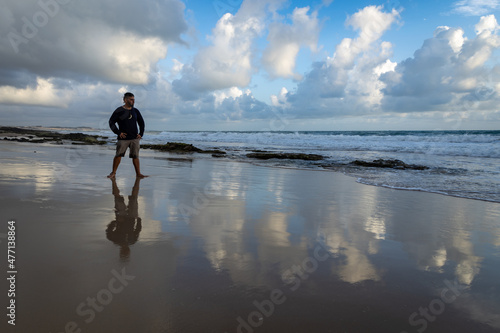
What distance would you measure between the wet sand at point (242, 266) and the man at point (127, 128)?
2.43 m

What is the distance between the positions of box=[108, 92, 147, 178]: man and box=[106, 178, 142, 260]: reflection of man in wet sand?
261 cm

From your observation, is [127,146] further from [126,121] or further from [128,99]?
[128,99]

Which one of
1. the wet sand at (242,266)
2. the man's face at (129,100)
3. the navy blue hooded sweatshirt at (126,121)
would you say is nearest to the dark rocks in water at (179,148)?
the navy blue hooded sweatshirt at (126,121)

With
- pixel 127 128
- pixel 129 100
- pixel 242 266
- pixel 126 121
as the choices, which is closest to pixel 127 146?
pixel 127 128

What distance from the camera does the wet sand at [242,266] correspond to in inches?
72.9

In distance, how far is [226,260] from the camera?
262 centimetres

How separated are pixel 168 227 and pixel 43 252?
1.22 meters

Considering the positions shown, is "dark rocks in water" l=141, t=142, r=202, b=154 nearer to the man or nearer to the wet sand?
the man

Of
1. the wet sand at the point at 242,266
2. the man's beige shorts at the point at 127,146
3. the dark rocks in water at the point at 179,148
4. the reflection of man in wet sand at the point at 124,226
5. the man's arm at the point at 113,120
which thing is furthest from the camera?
the dark rocks in water at the point at 179,148

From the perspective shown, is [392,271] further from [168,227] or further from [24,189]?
[24,189]

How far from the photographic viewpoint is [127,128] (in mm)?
7387

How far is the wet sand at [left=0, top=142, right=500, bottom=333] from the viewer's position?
72.9 inches

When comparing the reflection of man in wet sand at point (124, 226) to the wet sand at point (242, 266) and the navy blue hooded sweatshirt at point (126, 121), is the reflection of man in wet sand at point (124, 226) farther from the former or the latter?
the navy blue hooded sweatshirt at point (126, 121)

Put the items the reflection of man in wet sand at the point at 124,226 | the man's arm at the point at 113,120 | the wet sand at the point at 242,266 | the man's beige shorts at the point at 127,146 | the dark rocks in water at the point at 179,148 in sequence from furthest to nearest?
the dark rocks in water at the point at 179,148
the man's beige shorts at the point at 127,146
the man's arm at the point at 113,120
the reflection of man in wet sand at the point at 124,226
the wet sand at the point at 242,266
